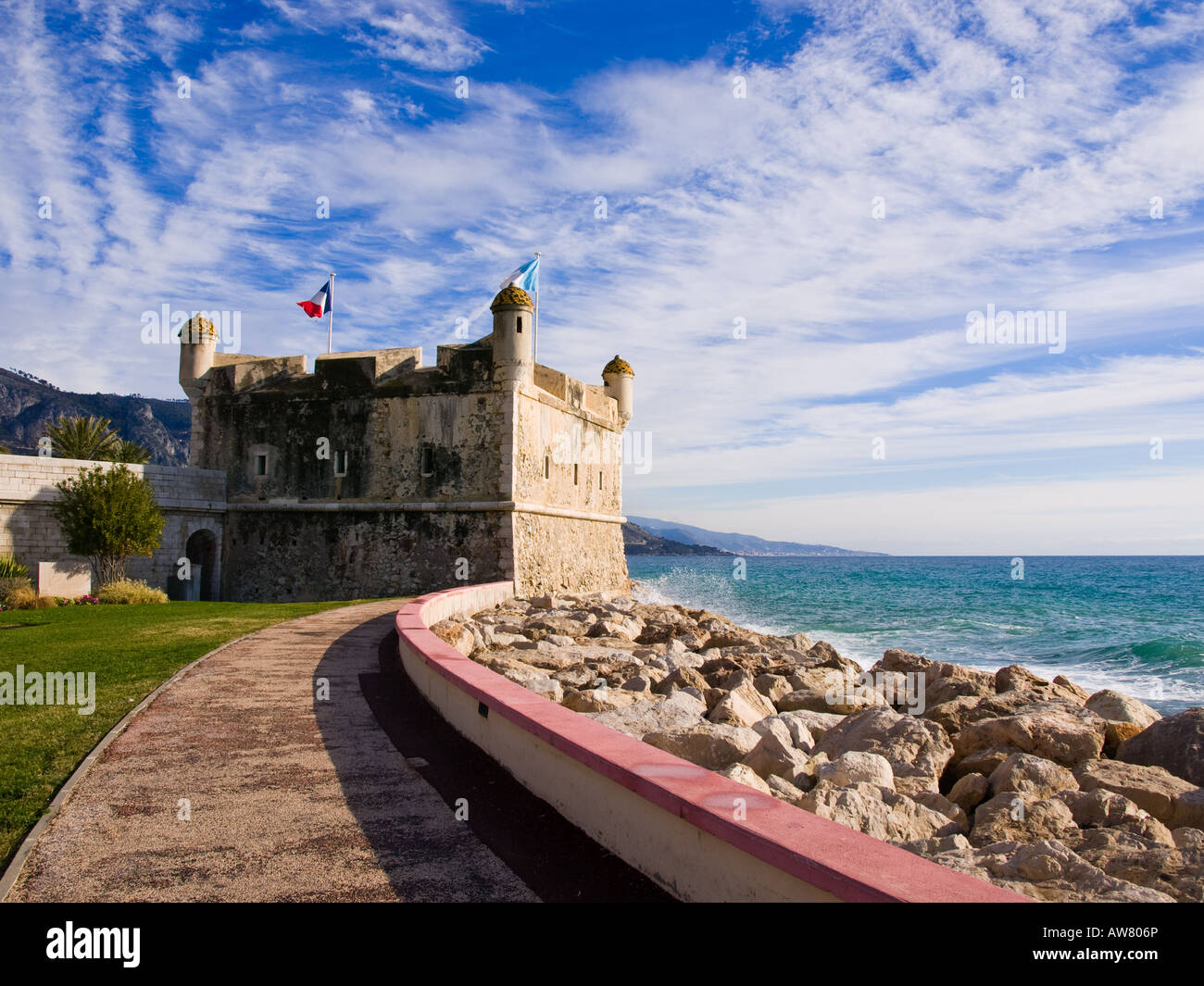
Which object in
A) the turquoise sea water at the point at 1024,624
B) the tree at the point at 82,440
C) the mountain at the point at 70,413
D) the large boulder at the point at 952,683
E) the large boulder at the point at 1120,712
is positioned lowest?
the turquoise sea water at the point at 1024,624

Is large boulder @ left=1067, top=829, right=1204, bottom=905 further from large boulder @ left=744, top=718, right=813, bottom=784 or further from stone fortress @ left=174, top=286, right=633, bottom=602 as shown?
stone fortress @ left=174, top=286, right=633, bottom=602

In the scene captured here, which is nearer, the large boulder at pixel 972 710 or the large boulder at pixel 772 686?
the large boulder at pixel 972 710

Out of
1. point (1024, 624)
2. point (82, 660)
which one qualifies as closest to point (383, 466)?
point (82, 660)

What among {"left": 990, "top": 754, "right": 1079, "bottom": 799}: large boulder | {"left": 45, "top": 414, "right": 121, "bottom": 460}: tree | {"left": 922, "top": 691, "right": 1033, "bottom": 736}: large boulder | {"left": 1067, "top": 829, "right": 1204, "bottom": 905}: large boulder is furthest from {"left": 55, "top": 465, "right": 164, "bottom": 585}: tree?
{"left": 45, "top": 414, "right": 121, "bottom": 460}: tree

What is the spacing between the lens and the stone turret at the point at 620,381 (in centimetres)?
2964

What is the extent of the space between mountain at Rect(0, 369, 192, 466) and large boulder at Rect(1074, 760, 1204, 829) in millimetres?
115311

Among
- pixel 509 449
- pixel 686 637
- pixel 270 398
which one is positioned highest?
pixel 270 398

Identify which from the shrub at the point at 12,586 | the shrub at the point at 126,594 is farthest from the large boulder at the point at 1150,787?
the shrub at the point at 12,586

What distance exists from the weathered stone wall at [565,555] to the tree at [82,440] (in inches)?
964

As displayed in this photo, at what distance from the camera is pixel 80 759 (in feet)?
19.1

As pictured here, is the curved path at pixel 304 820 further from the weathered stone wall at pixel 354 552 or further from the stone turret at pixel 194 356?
the stone turret at pixel 194 356

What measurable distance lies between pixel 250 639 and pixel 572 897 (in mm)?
9312
